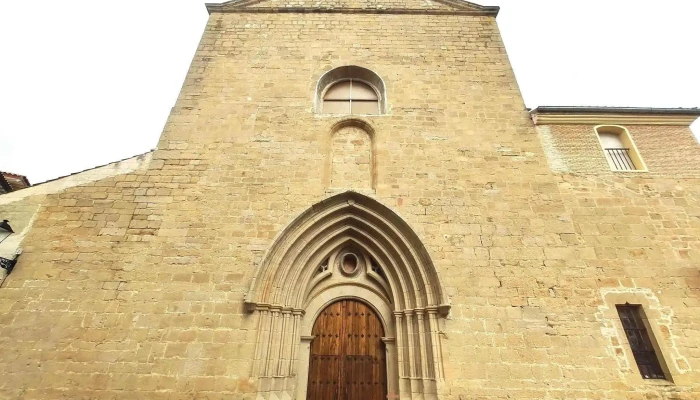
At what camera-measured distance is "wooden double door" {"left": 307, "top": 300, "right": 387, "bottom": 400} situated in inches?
182

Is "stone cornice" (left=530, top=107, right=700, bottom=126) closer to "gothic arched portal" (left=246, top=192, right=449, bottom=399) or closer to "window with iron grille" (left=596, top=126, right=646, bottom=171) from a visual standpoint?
"window with iron grille" (left=596, top=126, right=646, bottom=171)

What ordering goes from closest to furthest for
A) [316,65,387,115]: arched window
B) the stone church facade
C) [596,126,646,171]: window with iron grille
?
the stone church facade
[596,126,646,171]: window with iron grille
[316,65,387,115]: arched window

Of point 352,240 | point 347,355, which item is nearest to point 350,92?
point 352,240

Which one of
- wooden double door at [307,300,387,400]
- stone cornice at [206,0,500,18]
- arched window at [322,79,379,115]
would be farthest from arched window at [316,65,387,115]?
wooden double door at [307,300,387,400]

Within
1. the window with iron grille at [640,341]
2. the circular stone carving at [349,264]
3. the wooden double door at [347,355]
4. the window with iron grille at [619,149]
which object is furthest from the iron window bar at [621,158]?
the wooden double door at [347,355]

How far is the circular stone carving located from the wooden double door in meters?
0.49

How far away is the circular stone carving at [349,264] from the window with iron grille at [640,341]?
399 centimetres

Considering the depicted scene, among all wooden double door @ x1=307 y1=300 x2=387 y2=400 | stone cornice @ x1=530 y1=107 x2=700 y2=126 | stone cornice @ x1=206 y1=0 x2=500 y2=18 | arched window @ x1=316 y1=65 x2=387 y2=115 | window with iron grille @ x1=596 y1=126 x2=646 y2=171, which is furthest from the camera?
stone cornice @ x1=206 y1=0 x2=500 y2=18

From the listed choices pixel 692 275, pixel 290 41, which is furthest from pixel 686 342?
pixel 290 41

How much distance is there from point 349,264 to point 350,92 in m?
3.85

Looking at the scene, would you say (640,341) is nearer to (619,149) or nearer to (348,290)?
(619,149)

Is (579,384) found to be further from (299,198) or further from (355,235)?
(299,198)

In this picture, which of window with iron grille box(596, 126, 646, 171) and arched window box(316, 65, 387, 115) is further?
arched window box(316, 65, 387, 115)

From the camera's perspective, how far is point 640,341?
455 cm
